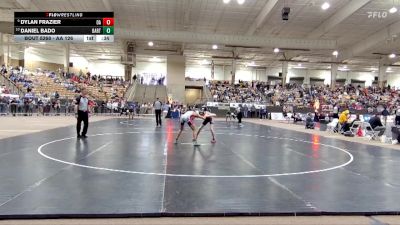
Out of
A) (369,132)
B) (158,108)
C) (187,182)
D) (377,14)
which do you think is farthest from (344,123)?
(377,14)

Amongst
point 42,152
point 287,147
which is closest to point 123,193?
point 42,152

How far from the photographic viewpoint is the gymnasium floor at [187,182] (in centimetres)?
483

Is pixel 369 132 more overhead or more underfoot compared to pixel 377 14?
more underfoot

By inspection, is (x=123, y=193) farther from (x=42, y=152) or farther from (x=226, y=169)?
(x=42, y=152)

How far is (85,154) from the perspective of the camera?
9453 mm
